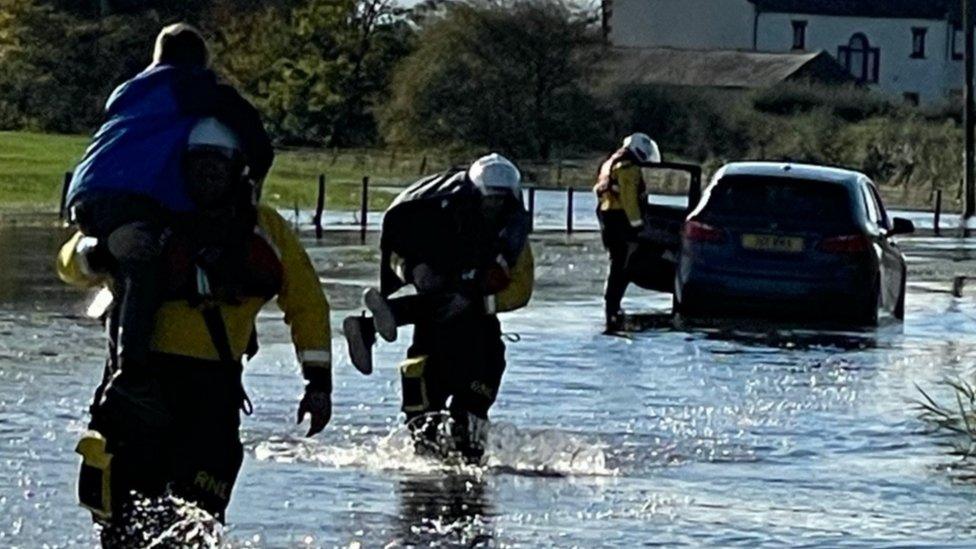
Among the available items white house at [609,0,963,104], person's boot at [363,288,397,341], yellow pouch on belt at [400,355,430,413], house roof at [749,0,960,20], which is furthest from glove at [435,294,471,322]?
house roof at [749,0,960,20]

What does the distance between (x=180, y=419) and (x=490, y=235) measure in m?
3.90

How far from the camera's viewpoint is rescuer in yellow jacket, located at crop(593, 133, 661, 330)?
2117cm

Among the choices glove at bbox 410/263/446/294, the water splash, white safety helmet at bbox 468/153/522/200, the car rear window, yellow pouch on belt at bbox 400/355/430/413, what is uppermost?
white safety helmet at bbox 468/153/522/200

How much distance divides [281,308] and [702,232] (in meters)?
13.6

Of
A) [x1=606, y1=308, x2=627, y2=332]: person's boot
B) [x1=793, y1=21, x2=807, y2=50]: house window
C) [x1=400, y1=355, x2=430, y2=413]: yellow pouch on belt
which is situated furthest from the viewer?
[x1=793, y1=21, x2=807, y2=50]: house window

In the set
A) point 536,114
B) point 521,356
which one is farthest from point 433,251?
point 536,114

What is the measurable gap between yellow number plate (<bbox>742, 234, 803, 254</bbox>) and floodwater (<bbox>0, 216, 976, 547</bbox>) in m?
0.67

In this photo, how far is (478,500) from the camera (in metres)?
11.5

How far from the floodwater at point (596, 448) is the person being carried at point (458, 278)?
387 mm

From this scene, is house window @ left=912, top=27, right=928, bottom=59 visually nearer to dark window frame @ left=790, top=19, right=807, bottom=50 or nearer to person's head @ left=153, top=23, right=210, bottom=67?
dark window frame @ left=790, top=19, right=807, bottom=50

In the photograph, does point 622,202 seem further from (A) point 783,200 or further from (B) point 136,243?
(B) point 136,243

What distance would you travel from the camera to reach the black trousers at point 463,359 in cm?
1216

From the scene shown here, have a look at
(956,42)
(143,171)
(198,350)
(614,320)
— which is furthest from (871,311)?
(956,42)

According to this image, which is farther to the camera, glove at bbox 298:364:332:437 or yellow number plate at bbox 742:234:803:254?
yellow number plate at bbox 742:234:803:254
